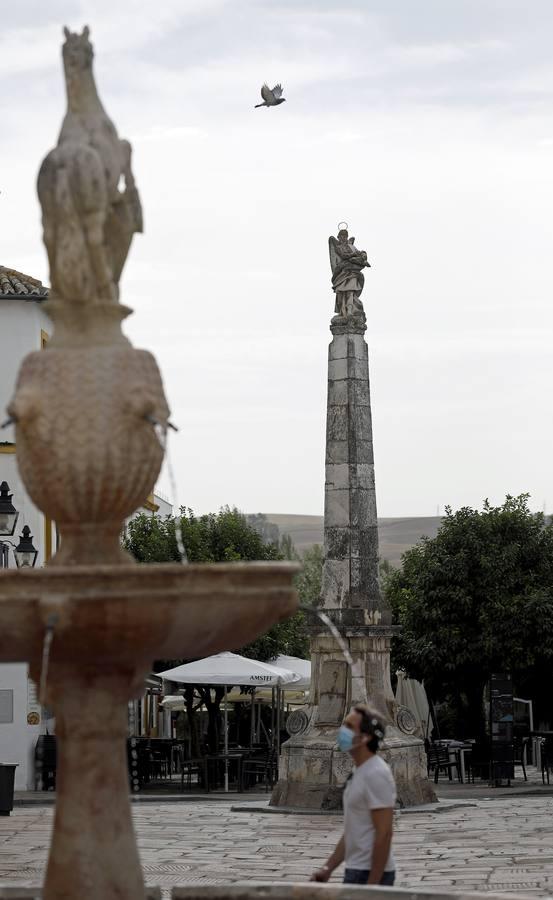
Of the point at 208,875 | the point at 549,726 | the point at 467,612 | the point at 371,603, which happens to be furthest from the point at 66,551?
the point at 549,726

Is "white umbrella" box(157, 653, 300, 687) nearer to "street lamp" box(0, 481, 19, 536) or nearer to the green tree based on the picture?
the green tree

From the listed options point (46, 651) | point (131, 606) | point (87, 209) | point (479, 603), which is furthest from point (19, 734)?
point (131, 606)

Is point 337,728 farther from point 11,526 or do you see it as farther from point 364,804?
point 364,804

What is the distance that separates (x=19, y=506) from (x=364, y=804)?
2456 centimetres

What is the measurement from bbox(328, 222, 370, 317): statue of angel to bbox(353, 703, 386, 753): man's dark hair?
1517cm

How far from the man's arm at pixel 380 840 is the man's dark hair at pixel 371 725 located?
31 cm

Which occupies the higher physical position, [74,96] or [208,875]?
[74,96]

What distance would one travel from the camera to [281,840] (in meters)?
17.5

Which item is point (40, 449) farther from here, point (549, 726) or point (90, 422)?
point (549, 726)

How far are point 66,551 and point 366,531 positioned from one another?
1426cm

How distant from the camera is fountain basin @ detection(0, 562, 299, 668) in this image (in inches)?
277

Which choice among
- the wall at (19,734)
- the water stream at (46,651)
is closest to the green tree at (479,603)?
the wall at (19,734)

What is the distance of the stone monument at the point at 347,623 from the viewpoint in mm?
21656

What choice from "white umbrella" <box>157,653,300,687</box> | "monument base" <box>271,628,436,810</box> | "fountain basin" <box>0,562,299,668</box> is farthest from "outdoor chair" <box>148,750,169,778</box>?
"fountain basin" <box>0,562,299,668</box>
